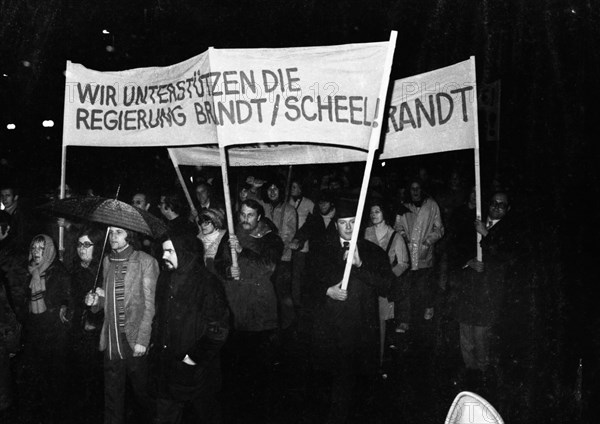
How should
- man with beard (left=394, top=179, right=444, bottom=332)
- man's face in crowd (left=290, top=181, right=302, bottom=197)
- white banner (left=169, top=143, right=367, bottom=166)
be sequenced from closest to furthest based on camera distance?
man with beard (left=394, top=179, right=444, bottom=332) < white banner (left=169, top=143, right=367, bottom=166) < man's face in crowd (left=290, top=181, right=302, bottom=197)

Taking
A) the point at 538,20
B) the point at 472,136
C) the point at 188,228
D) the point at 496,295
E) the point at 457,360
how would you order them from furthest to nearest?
the point at 538,20, the point at 457,360, the point at 496,295, the point at 472,136, the point at 188,228

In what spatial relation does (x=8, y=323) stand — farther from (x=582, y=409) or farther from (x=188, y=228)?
(x=582, y=409)

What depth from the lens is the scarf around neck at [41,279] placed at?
19.0ft

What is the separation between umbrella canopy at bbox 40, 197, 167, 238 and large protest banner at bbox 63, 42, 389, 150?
118cm

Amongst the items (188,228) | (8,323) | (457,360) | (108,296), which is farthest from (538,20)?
(8,323)

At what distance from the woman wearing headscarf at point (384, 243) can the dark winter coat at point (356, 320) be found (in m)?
1.30

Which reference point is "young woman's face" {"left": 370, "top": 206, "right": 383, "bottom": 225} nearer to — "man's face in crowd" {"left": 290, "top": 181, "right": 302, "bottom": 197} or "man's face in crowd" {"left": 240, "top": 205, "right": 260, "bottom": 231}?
"man's face in crowd" {"left": 240, "top": 205, "right": 260, "bottom": 231}

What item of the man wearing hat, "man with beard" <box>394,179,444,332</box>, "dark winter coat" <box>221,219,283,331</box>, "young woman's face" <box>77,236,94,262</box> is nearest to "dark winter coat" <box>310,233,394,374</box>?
the man wearing hat

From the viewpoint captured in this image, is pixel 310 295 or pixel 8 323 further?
pixel 310 295

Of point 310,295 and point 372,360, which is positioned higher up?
point 310,295

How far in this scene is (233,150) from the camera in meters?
8.16

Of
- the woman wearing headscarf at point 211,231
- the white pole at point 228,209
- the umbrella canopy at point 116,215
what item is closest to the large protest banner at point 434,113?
the white pole at point 228,209

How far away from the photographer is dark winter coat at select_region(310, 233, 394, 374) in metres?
5.20

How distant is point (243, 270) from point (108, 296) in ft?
4.80
